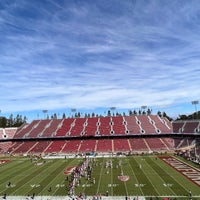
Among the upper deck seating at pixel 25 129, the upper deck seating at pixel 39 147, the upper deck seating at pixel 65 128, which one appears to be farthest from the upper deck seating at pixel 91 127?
the upper deck seating at pixel 25 129

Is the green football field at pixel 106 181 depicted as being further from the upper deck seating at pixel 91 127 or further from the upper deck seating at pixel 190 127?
the upper deck seating at pixel 91 127

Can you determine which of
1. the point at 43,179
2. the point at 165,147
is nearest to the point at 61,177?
the point at 43,179

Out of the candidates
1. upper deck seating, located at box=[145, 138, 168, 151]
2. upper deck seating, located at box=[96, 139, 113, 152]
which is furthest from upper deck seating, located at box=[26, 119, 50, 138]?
upper deck seating, located at box=[145, 138, 168, 151]

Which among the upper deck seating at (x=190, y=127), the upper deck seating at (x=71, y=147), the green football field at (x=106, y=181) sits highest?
the upper deck seating at (x=190, y=127)

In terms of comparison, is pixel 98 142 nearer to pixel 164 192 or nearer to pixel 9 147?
pixel 9 147

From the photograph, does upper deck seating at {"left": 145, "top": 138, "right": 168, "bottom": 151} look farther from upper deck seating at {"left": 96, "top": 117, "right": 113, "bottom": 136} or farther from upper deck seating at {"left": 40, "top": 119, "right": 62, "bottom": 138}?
upper deck seating at {"left": 40, "top": 119, "right": 62, "bottom": 138}

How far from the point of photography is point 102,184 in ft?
138

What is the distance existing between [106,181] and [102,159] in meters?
23.0

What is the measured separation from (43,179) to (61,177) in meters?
3.04

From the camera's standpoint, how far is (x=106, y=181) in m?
43.8

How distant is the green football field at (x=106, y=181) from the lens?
37344 millimetres

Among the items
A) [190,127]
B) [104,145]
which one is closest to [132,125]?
[104,145]

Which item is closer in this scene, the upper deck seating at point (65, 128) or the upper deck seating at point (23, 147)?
the upper deck seating at point (23, 147)

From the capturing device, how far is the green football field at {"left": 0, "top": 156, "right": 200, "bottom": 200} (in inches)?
1470
